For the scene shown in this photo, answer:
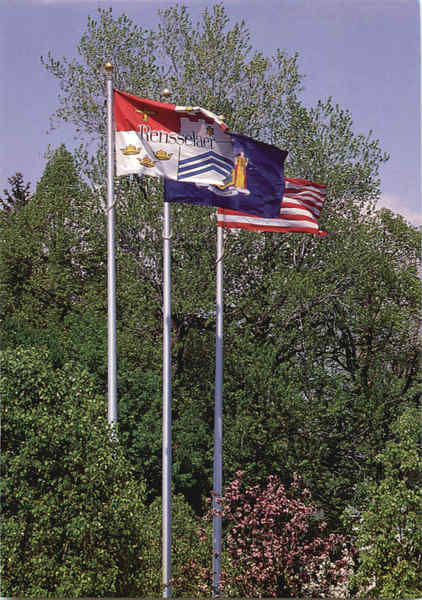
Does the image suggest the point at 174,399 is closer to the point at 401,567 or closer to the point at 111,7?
the point at 401,567

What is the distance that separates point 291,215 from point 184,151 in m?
2.82

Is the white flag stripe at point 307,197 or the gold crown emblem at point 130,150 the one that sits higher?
the gold crown emblem at point 130,150

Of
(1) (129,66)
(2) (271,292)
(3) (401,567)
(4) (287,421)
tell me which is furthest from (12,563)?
(1) (129,66)

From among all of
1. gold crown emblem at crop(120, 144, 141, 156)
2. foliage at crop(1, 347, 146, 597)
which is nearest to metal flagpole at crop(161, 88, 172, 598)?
gold crown emblem at crop(120, 144, 141, 156)

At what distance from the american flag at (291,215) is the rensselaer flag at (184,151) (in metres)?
0.66

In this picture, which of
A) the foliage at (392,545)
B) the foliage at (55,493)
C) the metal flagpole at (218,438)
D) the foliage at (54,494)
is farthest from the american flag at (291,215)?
the foliage at (392,545)

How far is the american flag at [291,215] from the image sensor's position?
14.2 m

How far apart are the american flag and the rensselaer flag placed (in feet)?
2.16

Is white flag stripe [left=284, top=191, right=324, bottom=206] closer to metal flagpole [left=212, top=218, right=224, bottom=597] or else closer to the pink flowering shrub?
metal flagpole [left=212, top=218, right=224, bottom=597]

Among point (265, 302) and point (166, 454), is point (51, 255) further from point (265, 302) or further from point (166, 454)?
point (166, 454)

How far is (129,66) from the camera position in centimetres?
2425

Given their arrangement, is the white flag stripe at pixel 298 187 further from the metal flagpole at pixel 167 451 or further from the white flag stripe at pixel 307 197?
the metal flagpole at pixel 167 451

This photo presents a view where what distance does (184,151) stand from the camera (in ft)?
41.9

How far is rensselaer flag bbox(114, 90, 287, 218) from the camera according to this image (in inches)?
495
